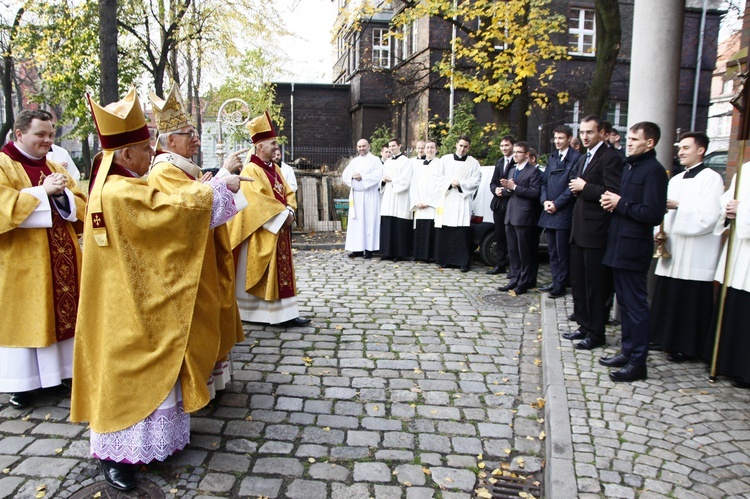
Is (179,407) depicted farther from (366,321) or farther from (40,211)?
(366,321)

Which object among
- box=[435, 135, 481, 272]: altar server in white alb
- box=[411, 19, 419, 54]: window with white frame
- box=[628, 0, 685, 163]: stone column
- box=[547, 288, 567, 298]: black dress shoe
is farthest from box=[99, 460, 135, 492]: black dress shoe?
box=[411, 19, 419, 54]: window with white frame

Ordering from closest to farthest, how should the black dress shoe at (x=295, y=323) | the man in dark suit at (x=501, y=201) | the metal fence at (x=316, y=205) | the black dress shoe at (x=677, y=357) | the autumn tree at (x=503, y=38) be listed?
the black dress shoe at (x=677, y=357) → the black dress shoe at (x=295, y=323) → the man in dark suit at (x=501, y=201) → the autumn tree at (x=503, y=38) → the metal fence at (x=316, y=205)

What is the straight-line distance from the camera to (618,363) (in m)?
4.96

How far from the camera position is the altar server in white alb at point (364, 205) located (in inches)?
432

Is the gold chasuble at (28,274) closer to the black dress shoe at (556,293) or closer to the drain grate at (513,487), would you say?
the drain grate at (513,487)

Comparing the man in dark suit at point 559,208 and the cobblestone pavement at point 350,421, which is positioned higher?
the man in dark suit at point 559,208

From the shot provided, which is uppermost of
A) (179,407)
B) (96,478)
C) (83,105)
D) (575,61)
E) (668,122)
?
(575,61)

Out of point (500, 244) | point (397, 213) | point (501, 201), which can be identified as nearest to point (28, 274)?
point (501, 201)

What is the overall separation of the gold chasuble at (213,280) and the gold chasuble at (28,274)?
120cm

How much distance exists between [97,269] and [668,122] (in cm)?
550

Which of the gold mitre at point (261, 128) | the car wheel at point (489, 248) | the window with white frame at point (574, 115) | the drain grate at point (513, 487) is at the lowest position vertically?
the drain grate at point (513, 487)

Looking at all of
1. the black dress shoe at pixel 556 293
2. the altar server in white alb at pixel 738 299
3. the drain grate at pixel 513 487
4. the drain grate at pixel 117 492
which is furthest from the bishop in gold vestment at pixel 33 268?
the black dress shoe at pixel 556 293

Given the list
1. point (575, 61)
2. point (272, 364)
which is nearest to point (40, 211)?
point (272, 364)

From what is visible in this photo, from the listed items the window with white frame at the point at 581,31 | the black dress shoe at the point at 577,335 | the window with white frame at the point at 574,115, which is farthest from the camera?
the window with white frame at the point at 574,115
